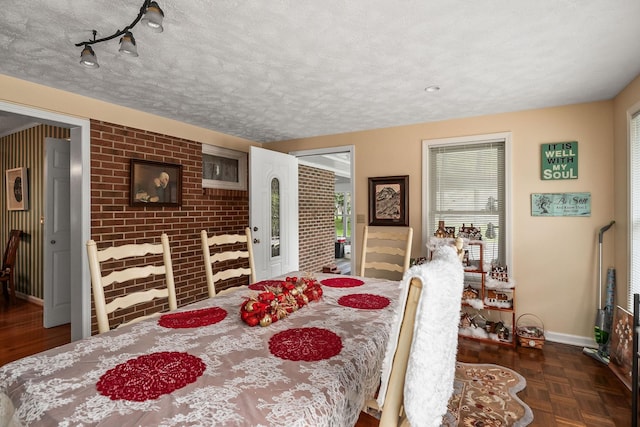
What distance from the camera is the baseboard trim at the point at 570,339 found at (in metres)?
2.90

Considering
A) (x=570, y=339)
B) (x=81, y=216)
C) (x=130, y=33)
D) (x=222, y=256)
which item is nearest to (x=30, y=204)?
(x=81, y=216)

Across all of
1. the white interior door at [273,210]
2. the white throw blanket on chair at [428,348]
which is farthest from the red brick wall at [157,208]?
the white throw blanket on chair at [428,348]

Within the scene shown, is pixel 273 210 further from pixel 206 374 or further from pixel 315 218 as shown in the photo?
pixel 206 374

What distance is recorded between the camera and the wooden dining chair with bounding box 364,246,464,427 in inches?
30.4

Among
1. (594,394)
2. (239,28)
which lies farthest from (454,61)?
(594,394)

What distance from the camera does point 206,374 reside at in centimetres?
95

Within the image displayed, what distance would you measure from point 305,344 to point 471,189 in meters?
2.94

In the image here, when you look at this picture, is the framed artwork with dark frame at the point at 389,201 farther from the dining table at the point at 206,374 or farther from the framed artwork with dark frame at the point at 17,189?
the framed artwork with dark frame at the point at 17,189

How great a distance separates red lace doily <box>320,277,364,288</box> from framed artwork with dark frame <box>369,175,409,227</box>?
1.62 meters

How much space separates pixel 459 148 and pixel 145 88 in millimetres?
3115

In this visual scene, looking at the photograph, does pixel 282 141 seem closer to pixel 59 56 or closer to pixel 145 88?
pixel 145 88

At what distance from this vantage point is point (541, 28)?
172cm

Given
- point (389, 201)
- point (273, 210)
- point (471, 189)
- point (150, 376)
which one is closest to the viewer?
point (150, 376)

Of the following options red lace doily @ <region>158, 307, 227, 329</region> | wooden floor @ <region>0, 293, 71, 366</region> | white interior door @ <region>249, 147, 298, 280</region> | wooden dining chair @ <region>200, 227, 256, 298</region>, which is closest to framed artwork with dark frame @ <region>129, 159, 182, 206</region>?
white interior door @ <region>249, 147, 298, 280</region>
